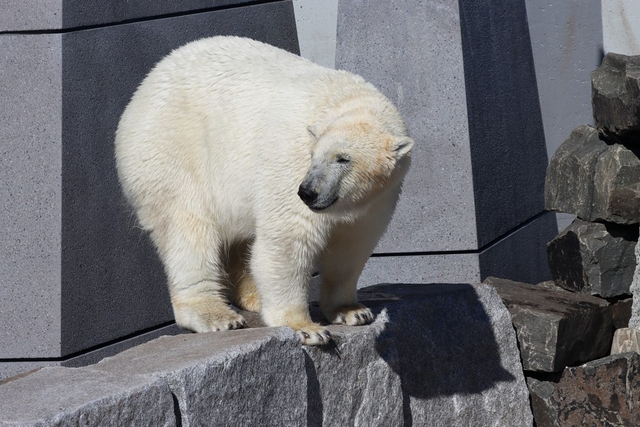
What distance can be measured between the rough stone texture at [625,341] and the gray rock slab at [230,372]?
1.98 m

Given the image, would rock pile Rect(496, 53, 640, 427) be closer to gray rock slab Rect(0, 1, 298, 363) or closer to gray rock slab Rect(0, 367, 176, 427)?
gray rock slab Rect(0, 1, 298, 363)

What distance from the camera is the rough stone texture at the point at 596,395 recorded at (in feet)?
14.2

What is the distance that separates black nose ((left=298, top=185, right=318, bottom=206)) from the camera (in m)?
3.14

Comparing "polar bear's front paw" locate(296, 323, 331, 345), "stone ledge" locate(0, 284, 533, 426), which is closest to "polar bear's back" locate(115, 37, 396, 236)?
"polar bear's front paw" locate(296, 323, 331, 345)

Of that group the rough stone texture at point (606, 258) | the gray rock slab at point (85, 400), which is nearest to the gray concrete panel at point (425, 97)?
the rough stone texture at point (606, 258)

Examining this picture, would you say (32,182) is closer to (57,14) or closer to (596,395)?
(57,14)

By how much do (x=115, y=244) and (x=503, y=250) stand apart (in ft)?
7.06

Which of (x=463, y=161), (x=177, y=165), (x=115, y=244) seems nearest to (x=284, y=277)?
(x=177, y=165)

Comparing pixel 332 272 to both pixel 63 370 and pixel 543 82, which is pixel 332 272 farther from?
pixel 543 82

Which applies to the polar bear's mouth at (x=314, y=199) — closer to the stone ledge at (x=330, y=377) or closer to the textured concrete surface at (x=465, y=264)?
the stone ledge at (x=330, y=377)

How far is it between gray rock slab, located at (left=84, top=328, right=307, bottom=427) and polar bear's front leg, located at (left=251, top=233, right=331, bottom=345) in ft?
0.37

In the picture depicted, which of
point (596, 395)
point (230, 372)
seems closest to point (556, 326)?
point (596, 395)

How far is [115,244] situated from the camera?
4.75m

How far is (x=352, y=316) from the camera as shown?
3.78m
